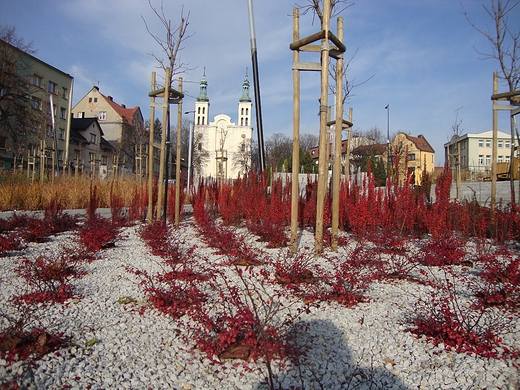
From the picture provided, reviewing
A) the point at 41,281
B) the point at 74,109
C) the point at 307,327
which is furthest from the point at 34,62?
the point at 307,327

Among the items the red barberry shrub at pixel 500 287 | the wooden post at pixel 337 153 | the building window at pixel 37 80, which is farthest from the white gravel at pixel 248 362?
the building window at pixel 37 80

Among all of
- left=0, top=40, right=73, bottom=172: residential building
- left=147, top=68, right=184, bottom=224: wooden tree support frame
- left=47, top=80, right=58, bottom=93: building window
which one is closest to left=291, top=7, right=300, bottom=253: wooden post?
left=147, top=68, right=184, bottom=224: wooden tree support frame

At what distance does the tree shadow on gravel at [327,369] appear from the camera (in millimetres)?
2115

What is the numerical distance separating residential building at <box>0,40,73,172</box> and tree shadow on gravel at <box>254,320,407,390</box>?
54.4 feet

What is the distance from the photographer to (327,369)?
230 cm

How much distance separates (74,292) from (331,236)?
11.1ft

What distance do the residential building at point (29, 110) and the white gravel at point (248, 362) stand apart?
51.0 feet

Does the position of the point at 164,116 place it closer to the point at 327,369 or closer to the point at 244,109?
the point at 327,369

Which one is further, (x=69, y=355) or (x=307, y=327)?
(x=307, y=327)

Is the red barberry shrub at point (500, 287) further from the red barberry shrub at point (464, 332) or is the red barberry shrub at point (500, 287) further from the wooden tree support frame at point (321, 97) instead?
the wooden tree support frame at point (321, 97)

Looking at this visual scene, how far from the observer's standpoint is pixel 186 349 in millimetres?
2533

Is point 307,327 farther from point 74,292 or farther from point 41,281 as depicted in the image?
point 41,281

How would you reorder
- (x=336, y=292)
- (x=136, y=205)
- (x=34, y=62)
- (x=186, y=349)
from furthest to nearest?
(x=34, y=62), (x=136, y=205), (x=336, y=292), (x=186, y=349)

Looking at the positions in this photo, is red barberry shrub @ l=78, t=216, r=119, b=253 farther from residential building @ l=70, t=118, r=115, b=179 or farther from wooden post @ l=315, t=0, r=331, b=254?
residential building @ l=70, t=118, r=115, b=179
